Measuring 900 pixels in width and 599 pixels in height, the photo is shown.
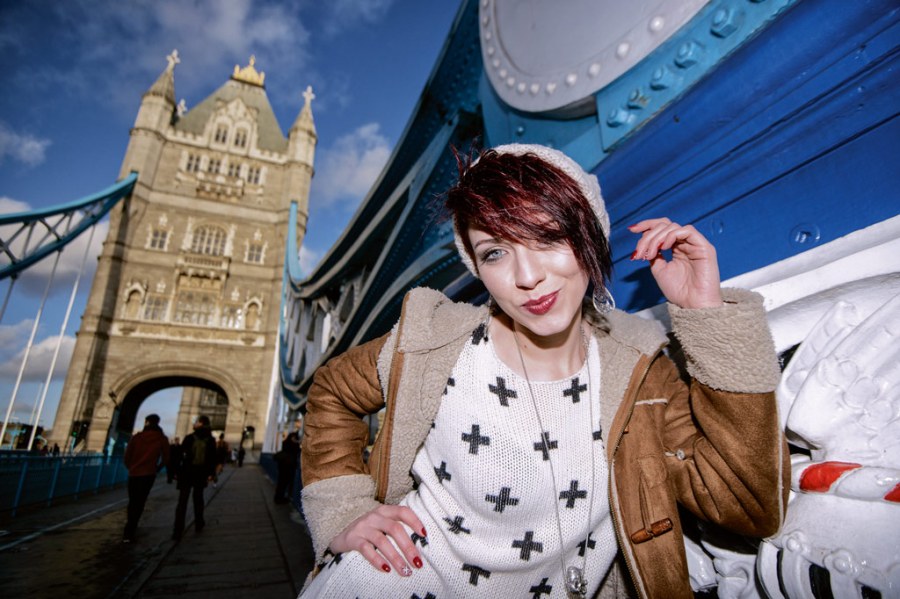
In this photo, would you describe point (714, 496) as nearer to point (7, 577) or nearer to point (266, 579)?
point (266, 579)

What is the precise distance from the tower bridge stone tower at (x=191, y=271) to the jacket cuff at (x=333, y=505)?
2572 centimetres

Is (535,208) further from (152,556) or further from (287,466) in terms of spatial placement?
(287,466)

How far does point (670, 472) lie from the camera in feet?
3.10

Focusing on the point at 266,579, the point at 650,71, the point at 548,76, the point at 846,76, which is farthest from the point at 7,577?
the point at 846,76

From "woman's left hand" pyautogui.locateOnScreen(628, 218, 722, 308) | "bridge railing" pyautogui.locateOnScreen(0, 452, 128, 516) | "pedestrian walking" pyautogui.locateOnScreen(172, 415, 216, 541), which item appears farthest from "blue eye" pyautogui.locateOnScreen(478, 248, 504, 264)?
"bridge railing" pyautogui.locateOnScreen(0, 452, 128, 516)

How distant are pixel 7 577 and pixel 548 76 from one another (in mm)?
4442

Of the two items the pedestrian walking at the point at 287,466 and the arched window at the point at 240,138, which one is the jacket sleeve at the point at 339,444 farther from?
the arched window at the point at 240,138

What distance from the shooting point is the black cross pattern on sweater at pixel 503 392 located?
106 centimetres

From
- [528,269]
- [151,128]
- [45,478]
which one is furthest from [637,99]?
[151,128]

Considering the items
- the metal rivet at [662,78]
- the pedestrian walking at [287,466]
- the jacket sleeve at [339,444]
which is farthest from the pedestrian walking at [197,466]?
the metal rivet at [662,78]

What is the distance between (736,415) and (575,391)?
1.14 feet

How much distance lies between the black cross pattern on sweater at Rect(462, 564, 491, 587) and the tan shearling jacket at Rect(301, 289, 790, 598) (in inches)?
9.9

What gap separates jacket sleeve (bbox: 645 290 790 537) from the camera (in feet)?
2.55

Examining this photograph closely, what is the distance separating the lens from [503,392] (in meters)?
1.06
